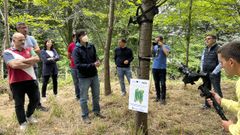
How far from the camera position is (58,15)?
1390 cm

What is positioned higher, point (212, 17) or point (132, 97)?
point (212, 17)

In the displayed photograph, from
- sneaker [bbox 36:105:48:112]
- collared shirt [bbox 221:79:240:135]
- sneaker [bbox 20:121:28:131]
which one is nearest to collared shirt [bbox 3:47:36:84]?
sneaker [bbox 20:121:28:131]

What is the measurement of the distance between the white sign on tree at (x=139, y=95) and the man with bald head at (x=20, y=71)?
201cm

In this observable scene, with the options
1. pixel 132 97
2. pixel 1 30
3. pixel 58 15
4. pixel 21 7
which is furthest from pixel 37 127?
pixel 21 7

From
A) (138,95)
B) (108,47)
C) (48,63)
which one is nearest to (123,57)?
(108,47)

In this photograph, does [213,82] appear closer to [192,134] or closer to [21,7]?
[192,134]

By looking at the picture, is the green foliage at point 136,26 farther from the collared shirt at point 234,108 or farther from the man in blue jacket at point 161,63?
the collared shirt at point 234,108

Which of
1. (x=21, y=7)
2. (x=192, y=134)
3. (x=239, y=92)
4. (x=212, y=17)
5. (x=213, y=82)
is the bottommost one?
(x=192, y=134)

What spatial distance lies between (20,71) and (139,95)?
2294 millimetres

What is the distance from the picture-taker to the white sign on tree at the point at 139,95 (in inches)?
167

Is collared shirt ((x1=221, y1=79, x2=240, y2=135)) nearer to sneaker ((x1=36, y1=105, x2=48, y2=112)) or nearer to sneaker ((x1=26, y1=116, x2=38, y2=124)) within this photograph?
sneaker ((x1=26, y1=116, x2=38, y2=124))

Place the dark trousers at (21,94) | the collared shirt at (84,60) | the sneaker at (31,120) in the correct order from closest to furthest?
the dark trousers at (21,94) < the collared shirt at (84,60) < the sneaker at (31,120)

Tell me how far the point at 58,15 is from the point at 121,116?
919 cm

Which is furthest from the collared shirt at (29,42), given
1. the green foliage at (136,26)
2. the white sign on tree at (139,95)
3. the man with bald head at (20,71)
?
the white sign on tree at (139,95)
